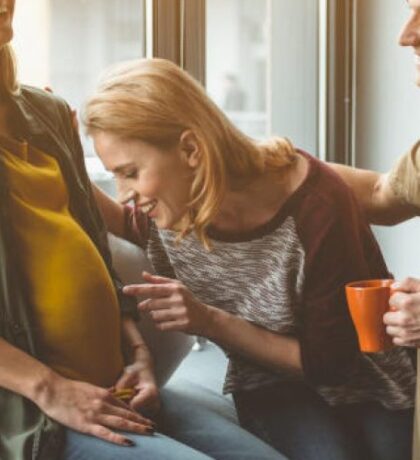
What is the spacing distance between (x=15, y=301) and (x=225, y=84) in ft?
6.30

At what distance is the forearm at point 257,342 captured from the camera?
4.12ft

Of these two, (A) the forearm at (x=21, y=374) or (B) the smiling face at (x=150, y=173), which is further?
(B) the smiling face at (x=150, y=173)

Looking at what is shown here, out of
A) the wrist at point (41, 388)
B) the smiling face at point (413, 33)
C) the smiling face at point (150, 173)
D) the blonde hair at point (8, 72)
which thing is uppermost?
the smiling face at point (413, 33)

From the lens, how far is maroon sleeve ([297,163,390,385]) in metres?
1.25

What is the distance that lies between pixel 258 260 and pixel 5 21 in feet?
1.49

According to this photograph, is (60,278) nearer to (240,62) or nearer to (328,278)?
(328,278)

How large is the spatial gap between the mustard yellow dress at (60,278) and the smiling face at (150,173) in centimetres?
8

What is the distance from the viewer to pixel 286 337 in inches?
50.4

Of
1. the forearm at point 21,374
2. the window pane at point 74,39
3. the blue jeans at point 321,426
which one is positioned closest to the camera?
the forearm at point 21,374

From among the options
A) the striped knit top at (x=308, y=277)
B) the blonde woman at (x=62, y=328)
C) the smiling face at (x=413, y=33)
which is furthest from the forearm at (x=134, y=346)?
the smiling face at (x=413, y=33)

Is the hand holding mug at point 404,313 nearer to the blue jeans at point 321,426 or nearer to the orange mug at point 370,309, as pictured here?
the orange mug at point 370,309

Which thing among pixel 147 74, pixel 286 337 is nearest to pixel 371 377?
pixel 286 337

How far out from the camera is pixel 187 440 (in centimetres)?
125

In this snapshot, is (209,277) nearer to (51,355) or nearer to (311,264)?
(311,264)
